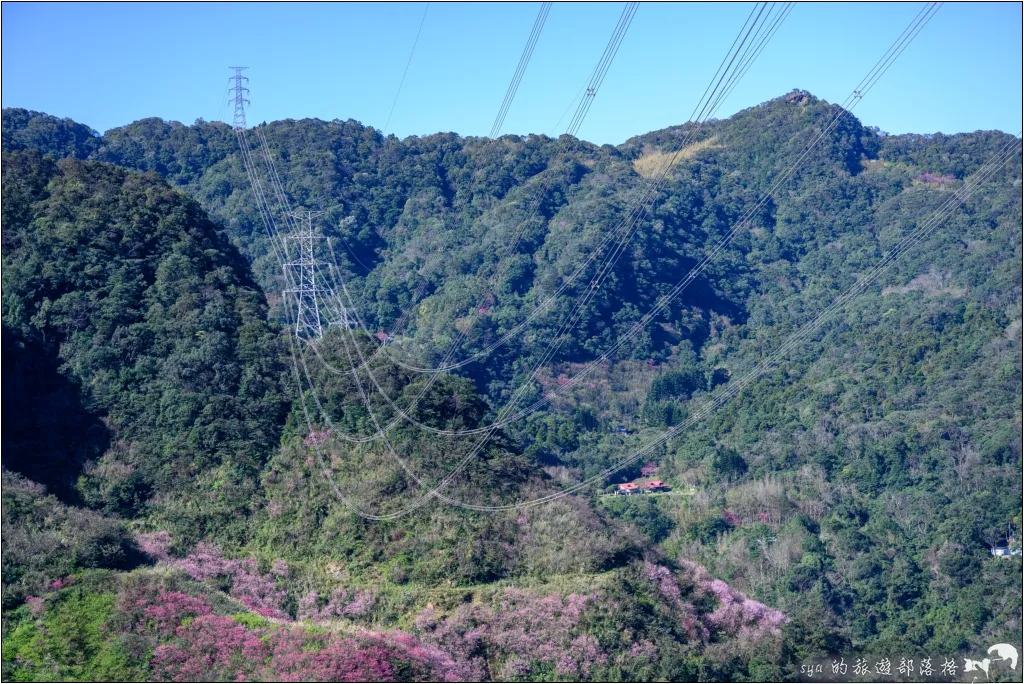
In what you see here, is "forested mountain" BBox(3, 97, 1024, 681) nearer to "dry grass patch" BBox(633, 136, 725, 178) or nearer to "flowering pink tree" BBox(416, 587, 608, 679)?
"flowering pink tree" BBox(416, 587, 608, 679)

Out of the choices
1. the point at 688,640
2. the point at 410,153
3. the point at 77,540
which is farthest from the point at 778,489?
the point at 410,153

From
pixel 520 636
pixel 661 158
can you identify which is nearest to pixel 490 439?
pixel 520 636

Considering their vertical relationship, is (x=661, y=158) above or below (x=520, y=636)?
above

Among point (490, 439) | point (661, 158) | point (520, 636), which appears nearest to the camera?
point (520, 636)

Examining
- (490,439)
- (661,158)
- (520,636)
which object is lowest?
(520,636)

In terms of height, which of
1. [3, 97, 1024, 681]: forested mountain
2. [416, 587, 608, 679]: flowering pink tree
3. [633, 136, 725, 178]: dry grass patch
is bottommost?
[416, 587, 608, 679]: flowering pink tree

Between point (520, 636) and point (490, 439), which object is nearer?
point (520, 636)

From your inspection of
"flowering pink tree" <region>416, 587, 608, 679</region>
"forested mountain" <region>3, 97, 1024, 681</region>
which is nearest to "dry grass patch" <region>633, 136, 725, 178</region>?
"forested mountain" <region>3, 97, 1024, 681</region>

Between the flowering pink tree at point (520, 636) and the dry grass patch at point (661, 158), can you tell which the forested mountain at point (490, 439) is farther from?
the dry grass patch at point (661, 158)

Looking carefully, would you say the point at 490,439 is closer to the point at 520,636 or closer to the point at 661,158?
the point at 520,636

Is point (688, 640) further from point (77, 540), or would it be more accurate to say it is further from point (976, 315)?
point (976, 315)
